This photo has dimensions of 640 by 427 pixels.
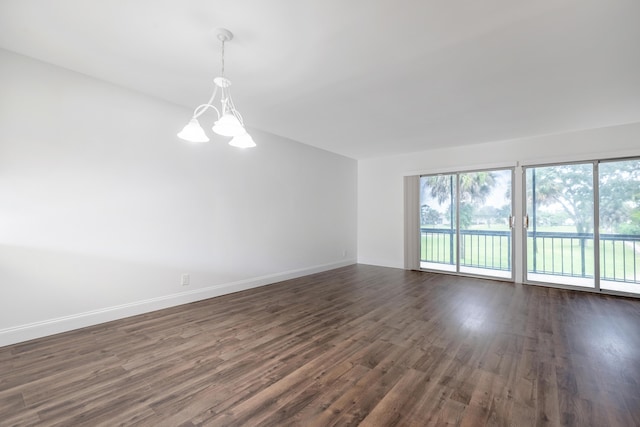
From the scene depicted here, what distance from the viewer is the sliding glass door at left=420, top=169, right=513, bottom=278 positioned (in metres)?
5.21

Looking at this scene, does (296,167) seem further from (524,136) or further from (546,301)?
(546,301)

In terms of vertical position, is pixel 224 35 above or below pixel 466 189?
above

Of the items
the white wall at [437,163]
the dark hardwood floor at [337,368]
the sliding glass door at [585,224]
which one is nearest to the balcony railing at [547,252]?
the sliding glass door at [585,224]

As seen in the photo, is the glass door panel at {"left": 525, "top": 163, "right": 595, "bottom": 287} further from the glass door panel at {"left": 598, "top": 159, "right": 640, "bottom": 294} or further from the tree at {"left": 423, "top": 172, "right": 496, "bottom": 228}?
the tree at {"left": 423, "top": 172, "right": 496, "bottom": 228}

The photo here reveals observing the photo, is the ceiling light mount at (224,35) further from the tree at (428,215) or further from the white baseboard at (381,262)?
the white baseboard at (381,262)

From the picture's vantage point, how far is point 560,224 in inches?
185

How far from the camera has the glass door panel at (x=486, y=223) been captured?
517 centimetres

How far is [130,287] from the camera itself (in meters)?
3.23

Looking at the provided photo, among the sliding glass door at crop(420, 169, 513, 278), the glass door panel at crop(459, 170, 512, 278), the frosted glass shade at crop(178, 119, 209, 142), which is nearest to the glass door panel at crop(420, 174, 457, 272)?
the sliding glass door at crop(420, 169, 513, 278)

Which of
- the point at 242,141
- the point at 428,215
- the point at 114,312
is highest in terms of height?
the point at 242,141

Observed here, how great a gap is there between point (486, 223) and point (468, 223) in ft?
1.02

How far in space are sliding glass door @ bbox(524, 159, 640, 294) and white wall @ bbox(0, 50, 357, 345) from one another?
4762 millimetres

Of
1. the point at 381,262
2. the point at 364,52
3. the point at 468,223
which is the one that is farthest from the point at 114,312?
the point at 468,223

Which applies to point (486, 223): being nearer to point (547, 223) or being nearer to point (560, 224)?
point (547, 223)
